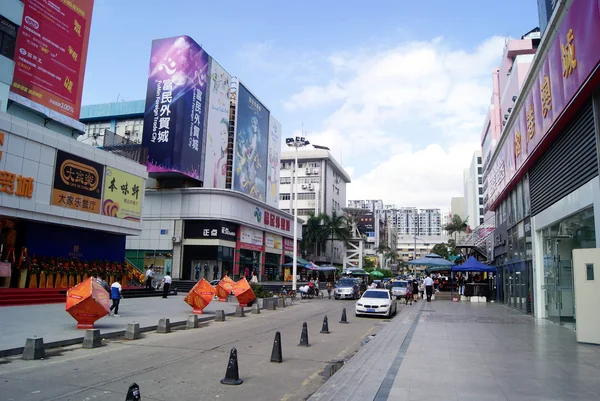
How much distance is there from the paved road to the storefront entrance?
7924 mm

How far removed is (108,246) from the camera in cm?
2973

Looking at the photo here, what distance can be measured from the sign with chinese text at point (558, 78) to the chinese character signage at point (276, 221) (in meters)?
31.5

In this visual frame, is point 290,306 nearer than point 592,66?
No

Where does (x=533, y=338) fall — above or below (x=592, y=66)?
below

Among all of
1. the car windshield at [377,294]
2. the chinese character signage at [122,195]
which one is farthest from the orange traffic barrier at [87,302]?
the chinese character signage at [122,195]

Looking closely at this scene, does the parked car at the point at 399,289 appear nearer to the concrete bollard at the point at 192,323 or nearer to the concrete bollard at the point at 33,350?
the concrete bollard at the point at 192,323

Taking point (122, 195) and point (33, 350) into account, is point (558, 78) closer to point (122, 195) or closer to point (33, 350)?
point (33, 350)

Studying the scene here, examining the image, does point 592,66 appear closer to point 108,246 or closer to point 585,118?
point 585,118

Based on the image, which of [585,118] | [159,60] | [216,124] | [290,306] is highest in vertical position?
[159,60]

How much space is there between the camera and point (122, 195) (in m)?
29.3

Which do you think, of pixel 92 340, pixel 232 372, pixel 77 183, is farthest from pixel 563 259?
pixel 77 183

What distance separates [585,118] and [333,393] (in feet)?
37.3

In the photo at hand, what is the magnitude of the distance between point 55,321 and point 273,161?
4397 centimetres

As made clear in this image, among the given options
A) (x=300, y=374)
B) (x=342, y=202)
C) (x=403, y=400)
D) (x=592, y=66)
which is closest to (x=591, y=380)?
(x=403, y=400)
